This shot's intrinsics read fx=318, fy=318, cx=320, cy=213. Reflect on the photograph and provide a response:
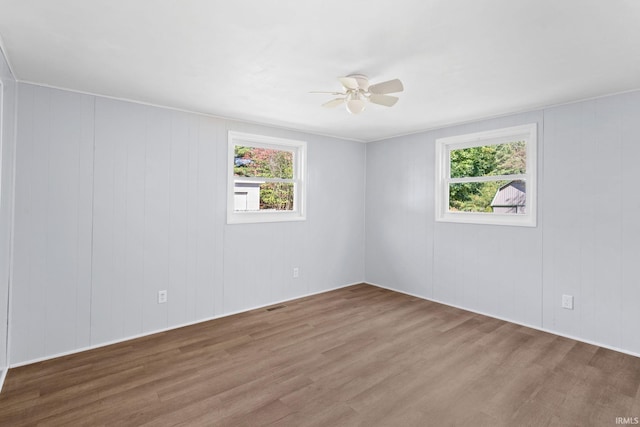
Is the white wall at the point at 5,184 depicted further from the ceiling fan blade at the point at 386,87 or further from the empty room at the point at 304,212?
the ceiling fan blade at the point at 386,87

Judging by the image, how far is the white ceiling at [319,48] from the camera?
1710mm

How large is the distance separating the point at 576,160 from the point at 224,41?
11.3 ft

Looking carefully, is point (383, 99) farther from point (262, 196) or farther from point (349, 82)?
point (262, 196)

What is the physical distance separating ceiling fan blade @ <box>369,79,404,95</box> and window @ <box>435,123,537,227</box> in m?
2.05

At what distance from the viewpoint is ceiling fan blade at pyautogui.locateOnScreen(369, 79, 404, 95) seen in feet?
7.66

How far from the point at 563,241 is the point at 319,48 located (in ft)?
10.2

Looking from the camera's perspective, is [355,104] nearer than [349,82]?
No

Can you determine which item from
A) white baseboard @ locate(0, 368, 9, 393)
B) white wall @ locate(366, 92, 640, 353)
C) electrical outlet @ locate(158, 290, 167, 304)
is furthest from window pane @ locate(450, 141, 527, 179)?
white baseboard @ locate(0, 368, 9, 393)

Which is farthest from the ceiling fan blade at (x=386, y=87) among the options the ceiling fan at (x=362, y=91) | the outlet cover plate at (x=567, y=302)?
the outlet cover plate at (x=567, y=302)

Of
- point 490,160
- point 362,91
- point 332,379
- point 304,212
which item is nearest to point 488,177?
point 490,160

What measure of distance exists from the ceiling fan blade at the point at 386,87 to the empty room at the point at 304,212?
0.14 feet

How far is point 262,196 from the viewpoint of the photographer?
14.2 feet

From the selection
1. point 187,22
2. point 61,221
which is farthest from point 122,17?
point 61,221

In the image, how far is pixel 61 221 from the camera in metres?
2.85
